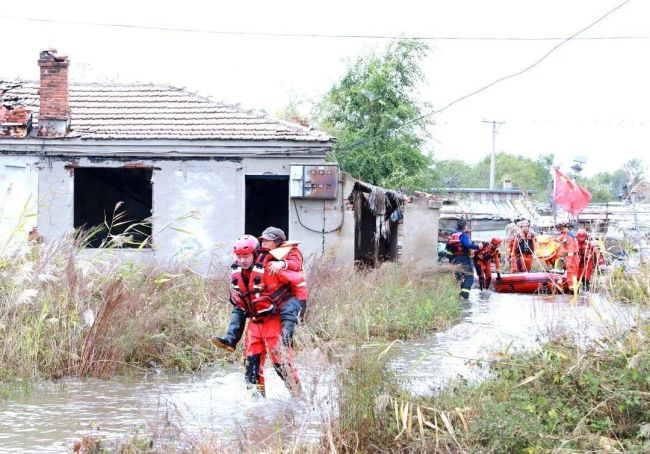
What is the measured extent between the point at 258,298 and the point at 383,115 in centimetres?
2301

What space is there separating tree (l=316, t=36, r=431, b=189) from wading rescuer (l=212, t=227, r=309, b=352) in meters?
21.5

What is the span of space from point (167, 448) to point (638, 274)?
4.28 metres

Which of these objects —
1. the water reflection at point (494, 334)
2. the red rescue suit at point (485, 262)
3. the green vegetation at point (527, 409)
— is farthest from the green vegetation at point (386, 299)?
the red rescue suit at point (485, 262)

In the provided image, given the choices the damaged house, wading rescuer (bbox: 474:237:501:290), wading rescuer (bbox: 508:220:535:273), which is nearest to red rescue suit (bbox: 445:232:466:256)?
wading rescuer (bbox: 508:220:535:273)

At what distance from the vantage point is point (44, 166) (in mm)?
18969

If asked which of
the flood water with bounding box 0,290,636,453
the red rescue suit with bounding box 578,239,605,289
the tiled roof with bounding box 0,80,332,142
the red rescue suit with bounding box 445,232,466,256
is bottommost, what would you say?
the flood water with bounding box 0,290,636,453

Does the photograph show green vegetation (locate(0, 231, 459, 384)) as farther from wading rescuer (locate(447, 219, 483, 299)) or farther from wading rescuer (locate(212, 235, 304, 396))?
wading rescuer (locate(447, 219, 483, 299))

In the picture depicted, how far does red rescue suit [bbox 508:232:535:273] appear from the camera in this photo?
2527 centimetres

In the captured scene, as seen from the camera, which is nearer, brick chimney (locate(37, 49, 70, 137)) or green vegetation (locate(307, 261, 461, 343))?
green vegetation (locate(307, 261, 461, 343))

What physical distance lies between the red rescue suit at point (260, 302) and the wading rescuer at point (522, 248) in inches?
599

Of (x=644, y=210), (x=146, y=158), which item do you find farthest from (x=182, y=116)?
(x=644, y=210)

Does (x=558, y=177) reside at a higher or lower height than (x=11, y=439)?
higher

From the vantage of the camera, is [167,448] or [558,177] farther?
[558,177]

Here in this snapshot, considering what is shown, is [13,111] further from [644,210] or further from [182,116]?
[644,210]
